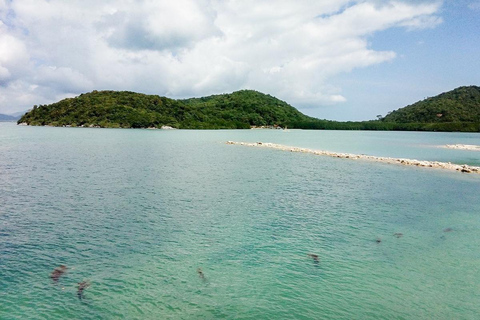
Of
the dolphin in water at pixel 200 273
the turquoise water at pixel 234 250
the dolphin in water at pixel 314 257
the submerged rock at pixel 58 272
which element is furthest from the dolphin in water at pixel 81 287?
the dolphin in water at pixel 314 257

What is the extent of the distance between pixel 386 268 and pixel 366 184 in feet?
61.7

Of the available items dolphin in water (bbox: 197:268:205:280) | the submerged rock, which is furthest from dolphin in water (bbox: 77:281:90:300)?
dolphin in water (bbox: 197:268:205:280)

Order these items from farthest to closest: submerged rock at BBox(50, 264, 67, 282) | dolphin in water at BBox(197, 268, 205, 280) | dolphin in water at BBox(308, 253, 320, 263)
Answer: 1. dolphin in water at BBox(308, 253, 320, 263)
2. dolphin in water at BBox(197, 268, 205, 280)
3. submerged rock at BBox(50, 264, 67, 282)

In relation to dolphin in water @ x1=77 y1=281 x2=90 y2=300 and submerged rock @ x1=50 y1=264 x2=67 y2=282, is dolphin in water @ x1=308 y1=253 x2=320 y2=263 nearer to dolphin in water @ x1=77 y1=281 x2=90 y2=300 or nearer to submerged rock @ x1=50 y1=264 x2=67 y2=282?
dolphin in water @ x1=77 y1=281 x2=90 y2=300

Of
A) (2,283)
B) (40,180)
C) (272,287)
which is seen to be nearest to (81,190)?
(40,180)

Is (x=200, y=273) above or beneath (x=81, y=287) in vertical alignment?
beneath

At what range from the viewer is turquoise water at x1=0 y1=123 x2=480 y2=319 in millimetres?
10102

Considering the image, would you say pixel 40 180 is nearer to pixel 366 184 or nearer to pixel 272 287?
pixel 272 287

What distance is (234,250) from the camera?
1426cm

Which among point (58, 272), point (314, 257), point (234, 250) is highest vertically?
point (58, 272)

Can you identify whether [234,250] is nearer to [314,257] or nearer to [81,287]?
[314,257]

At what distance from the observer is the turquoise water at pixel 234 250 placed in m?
10.1

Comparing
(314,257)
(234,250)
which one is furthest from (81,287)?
(314,257)

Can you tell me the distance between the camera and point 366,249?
48.4 ft
